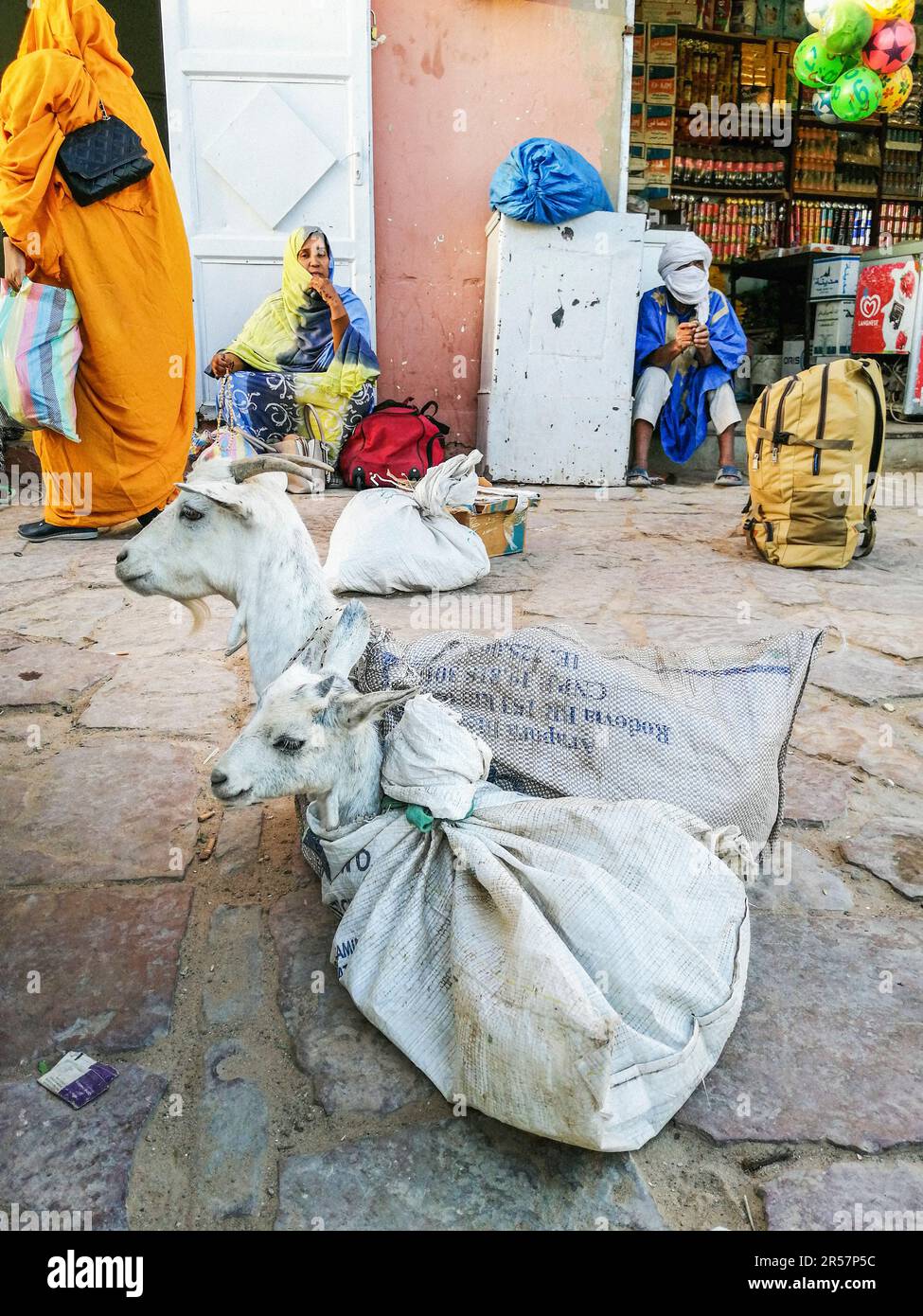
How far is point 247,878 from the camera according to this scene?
6.16 feet

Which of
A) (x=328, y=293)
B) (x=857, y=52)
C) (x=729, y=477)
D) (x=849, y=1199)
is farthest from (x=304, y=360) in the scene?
(x=849, y=1199)

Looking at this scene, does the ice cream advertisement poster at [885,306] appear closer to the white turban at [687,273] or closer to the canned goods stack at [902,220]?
the white turban at [687,273]

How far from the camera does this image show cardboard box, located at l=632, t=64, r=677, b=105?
28.5 ft

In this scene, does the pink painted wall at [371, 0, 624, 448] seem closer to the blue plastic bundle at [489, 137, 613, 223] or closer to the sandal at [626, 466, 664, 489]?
the blue plastic bundle at [489, 137, 613, 223]

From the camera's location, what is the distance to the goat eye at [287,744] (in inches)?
59.0

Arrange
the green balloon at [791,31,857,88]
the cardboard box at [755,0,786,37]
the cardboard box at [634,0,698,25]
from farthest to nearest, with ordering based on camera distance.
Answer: the cardboard box at [755,0,786,37]
the cardboard box at [634,0,698,25]
the green balloon at [791,31,857,88]

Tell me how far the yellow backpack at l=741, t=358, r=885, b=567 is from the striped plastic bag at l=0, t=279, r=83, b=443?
9.94 ft

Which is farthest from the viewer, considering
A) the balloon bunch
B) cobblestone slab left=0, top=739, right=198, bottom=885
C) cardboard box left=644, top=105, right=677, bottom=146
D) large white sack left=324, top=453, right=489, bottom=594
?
cardboard box left=644, top=105, right=677, bottom=146

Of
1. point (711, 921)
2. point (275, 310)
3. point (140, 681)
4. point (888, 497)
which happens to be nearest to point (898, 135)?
point (888, 497)

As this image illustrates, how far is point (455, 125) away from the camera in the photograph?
644 centimetres

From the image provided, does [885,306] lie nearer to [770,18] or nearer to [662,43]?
[662,43]

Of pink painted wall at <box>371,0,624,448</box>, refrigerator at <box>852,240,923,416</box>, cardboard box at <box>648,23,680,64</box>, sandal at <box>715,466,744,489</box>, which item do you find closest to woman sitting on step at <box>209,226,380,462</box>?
pink painted wall at <box>371,0,624,448</box>

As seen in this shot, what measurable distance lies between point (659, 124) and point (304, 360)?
5111 mm
